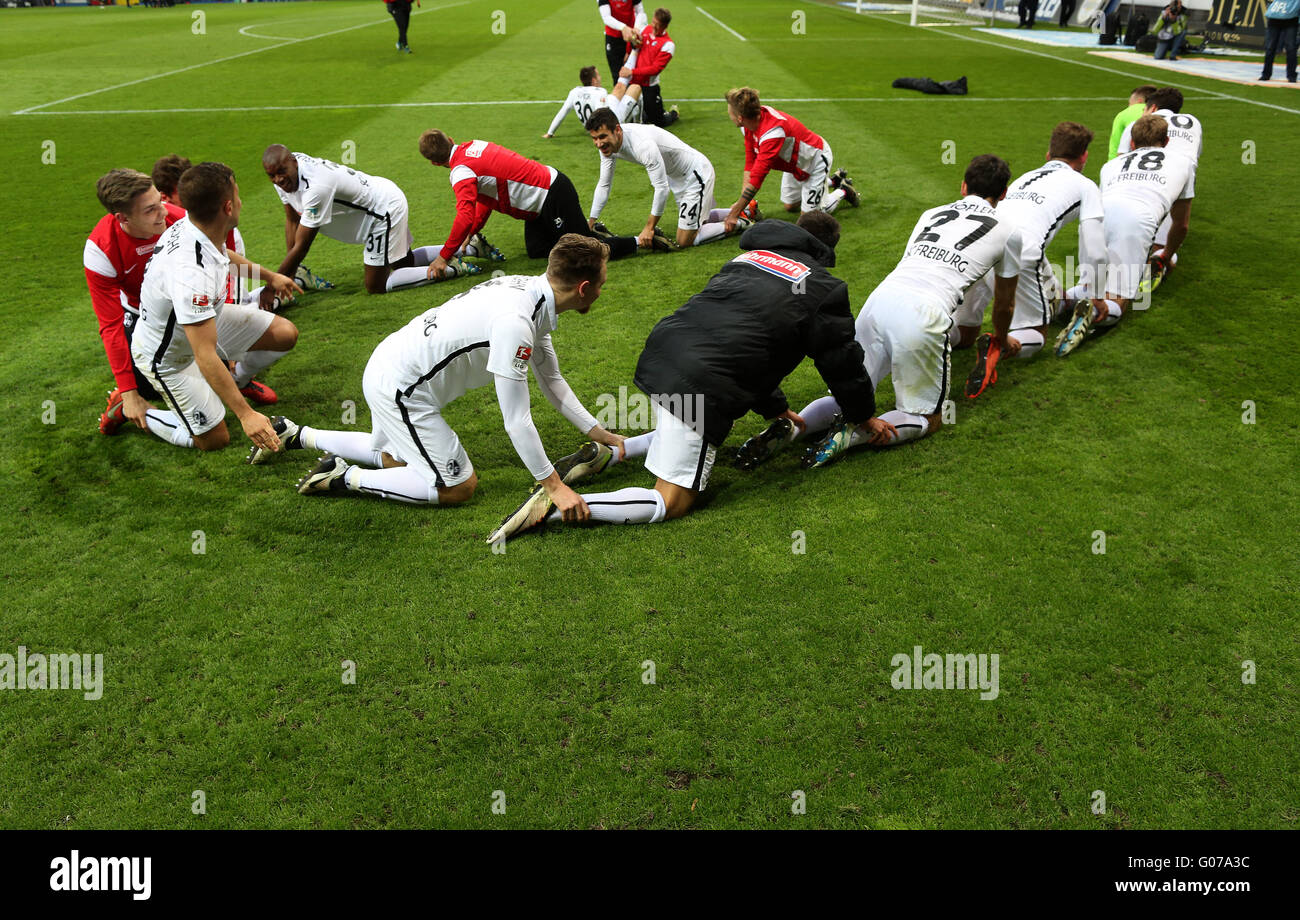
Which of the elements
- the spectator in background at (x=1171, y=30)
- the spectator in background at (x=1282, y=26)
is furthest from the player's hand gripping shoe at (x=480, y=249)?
the spectator in background at (x=1171, y=30)

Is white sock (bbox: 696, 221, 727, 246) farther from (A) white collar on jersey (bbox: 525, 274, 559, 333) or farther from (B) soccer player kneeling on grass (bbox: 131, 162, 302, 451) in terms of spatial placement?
(A) white collar on jersey (bbox: 525, 274, 559, 333)

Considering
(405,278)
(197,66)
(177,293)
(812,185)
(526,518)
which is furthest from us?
(197,66)

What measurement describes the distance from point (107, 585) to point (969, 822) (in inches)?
157

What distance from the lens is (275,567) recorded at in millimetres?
4320

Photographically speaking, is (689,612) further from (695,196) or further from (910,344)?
(695,196)

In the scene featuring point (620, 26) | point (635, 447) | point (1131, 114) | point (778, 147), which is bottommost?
point (635, 447)

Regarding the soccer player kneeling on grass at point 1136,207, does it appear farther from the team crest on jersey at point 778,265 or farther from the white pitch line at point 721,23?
the white pitch line at point 721,23

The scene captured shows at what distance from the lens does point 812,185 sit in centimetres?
915

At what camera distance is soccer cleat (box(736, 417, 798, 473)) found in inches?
200

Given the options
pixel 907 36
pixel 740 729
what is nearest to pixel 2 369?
pixel 740 729

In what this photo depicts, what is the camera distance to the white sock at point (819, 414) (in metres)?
5.39

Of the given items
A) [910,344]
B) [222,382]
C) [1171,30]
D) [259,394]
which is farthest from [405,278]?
[1171,30]

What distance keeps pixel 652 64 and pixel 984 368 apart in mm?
9208
